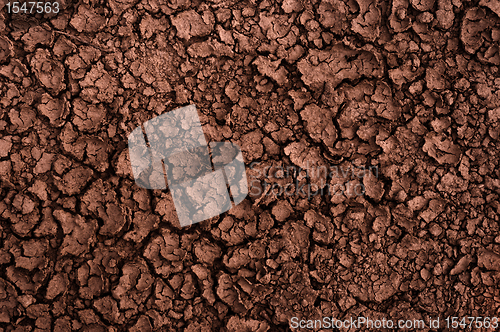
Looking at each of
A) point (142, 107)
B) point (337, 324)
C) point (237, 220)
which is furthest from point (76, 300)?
point (337, 324)

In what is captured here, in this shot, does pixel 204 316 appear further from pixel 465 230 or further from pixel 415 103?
pixel 415 103

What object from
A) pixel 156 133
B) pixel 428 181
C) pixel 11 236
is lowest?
pixel 11 236

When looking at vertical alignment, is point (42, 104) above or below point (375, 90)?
below

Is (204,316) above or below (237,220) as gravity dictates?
below

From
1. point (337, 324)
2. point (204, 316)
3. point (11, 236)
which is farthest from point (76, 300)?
point (337, 324)

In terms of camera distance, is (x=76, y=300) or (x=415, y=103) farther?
(x=415, y=103)

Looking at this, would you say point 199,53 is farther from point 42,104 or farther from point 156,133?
point 42,104
